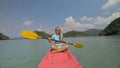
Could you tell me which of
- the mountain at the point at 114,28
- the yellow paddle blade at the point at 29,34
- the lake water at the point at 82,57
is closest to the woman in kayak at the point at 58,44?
the yellow paddle blade at the point at 29,34

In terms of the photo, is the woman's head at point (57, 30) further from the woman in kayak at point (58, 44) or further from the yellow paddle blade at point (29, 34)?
the yellow paddle blade at point (29, 34)

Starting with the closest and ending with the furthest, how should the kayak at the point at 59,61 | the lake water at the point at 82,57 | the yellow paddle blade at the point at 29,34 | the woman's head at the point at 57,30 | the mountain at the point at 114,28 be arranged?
1. the kayak at the point at 59,61
2. the woman's head at the point at 57,30
3. the yellow paddle blade at the point at 29,34
4. the lake water at the point at 82,57
5. the mountain at the point at 114,28

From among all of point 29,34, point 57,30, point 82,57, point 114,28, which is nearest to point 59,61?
point 57,30

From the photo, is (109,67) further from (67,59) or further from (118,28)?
(118,28)

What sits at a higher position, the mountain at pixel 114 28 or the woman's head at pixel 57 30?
the mountain at pixel 114 28

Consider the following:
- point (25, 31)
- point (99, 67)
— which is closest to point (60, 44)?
point (25, 31)

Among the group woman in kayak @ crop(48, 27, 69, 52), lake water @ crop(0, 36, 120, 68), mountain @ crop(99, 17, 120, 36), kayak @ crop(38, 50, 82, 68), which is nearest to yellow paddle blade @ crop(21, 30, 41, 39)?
woman in kayak @ crop(48, 27, 69, 52)

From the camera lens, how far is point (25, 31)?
7750mm

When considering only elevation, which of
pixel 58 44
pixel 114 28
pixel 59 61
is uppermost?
pixel 114 28

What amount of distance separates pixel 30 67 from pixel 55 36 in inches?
171

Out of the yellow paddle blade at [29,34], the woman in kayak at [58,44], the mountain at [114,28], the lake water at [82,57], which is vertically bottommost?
the lake water at [82,57]

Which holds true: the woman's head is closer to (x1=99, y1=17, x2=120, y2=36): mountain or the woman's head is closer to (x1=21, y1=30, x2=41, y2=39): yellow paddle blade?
(x1=21, y1=30, x2=41, y2=39): yellow paddle blade

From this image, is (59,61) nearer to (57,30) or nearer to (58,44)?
(58,44)

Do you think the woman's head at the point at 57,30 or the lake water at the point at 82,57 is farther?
the lake water at the point at 82,57
